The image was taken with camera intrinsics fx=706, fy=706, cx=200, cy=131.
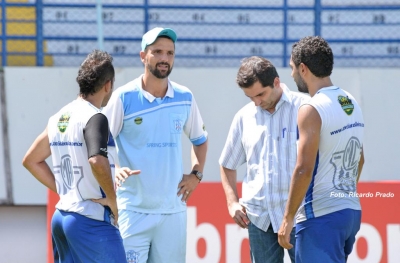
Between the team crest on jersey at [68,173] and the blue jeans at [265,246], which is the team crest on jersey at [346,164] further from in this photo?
the team crest on jersey at [68,173]

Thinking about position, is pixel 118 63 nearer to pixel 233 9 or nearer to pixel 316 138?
pixel 233 9

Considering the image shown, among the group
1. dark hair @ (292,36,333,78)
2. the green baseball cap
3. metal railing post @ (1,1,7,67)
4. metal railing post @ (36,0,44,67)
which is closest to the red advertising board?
the green baseball cap

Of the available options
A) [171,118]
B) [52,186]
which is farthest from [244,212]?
[52,186]

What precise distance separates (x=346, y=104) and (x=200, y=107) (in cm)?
456

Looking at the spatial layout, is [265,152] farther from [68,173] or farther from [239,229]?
[239,229]

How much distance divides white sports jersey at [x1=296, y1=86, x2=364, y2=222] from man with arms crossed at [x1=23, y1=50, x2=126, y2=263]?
1055 millimetres

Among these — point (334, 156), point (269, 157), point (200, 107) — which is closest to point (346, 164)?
point (334, 156)

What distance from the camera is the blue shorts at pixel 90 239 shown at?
148 inches

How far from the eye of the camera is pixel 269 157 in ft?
13.7

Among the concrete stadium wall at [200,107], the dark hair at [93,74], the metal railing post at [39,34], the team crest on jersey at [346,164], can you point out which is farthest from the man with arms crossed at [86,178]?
the metal railing post at [39,34]

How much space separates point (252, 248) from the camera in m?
4.27

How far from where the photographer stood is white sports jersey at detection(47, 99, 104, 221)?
12.3 feet

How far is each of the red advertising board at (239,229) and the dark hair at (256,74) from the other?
225 centimetres

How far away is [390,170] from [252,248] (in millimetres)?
4457
